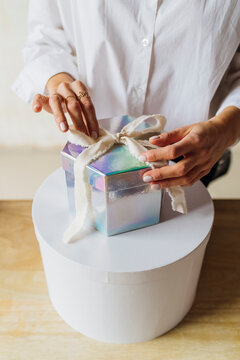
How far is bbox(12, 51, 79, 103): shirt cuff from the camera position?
62cm

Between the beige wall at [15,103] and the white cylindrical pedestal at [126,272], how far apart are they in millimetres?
740

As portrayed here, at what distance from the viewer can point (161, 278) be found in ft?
1.58

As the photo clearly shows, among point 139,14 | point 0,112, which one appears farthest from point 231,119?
point 0,112

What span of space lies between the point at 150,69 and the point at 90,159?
21 cm

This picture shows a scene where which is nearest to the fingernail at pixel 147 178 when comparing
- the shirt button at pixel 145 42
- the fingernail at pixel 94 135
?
the fingernail at pixel 94 135

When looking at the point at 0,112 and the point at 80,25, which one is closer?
the point at 80,25

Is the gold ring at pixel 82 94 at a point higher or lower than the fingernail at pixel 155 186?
higher

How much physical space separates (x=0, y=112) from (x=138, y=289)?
98 centimetres

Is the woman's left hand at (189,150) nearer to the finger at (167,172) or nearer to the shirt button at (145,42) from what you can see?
the finger at (167,172)

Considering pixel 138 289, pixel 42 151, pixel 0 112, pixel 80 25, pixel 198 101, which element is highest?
pixel 80 25

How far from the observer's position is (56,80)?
0.60m

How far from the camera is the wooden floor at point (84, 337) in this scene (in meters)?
0.51

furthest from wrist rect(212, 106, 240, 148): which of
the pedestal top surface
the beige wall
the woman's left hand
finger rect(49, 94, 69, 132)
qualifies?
the beige wall

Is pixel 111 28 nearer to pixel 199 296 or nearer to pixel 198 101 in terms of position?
pixel 198 101
